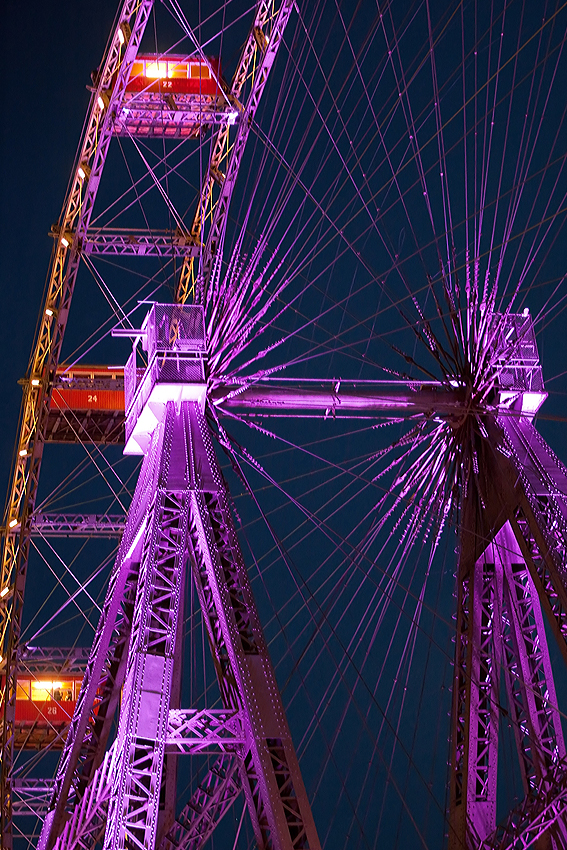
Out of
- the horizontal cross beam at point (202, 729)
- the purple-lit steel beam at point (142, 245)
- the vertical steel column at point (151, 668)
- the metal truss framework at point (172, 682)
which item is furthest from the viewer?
the purple-lit steel beam at point (142, 245)

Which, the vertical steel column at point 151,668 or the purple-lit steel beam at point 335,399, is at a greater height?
the purple-lit steel beam at point 335,399

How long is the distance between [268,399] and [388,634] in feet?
91.3

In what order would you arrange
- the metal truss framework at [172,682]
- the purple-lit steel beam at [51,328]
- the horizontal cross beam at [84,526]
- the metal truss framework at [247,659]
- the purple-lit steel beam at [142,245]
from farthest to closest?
the horizontal cross beam at [84,526]
the purple-lit steel beam at [142,245]
the purple-lit steel beam at [51,328]
the metal truss framework at [247,659]
the metal truss framework at [172,682]

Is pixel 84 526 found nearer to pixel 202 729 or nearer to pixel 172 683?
pixel 172 683

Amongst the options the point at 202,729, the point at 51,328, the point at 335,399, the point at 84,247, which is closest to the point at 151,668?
the point at 202,729

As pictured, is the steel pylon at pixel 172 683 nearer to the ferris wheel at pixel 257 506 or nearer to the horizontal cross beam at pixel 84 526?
the ferris wheel at pixel 257 506

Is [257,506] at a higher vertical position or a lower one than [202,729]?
higher

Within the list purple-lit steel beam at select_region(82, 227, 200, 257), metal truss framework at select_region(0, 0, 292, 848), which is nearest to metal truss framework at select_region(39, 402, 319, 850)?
metal truss framework at select_region(0, 0, 292, 848)

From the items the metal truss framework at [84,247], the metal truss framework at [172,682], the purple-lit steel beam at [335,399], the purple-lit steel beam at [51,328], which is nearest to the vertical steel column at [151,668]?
the metal truss framework at [172,682]

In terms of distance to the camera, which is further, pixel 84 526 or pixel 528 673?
pixel 84 526

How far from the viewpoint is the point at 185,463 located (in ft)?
45.0

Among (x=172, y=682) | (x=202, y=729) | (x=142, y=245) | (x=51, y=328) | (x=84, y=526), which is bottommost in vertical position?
(x=202, y=729)

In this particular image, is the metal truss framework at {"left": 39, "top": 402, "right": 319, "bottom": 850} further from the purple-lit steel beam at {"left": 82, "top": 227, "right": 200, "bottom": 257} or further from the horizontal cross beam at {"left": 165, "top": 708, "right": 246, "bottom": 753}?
the purple-lit steel beam at {"left": 82, "top": 227, "right": 200, "bottom": 257}

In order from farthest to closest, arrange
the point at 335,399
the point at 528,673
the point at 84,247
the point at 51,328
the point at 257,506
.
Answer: the point at 51,328
the point at 84,247
the point at 257,506
the point at 335,399
the point at 528,673
